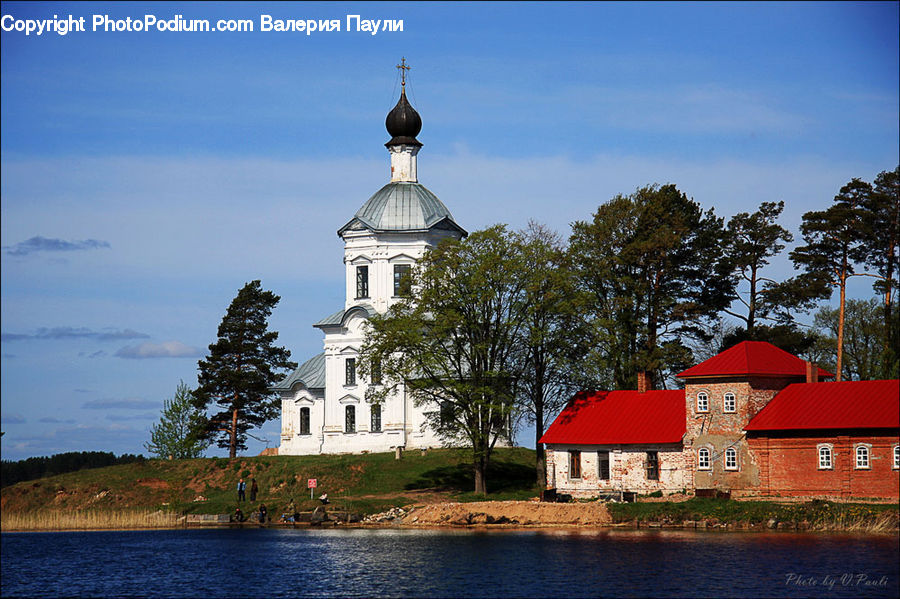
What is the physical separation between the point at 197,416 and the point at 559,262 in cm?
2805

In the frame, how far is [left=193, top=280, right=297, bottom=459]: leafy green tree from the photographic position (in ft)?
241

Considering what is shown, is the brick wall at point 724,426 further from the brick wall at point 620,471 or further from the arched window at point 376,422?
the arched window at point 376,422

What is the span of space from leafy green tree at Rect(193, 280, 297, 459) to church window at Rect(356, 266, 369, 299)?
6.75m

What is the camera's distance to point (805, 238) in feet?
197

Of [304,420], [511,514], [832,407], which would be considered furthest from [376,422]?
[832,407]

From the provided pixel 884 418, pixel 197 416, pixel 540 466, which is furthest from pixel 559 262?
pixel 197 416

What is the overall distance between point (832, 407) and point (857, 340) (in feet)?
77.5

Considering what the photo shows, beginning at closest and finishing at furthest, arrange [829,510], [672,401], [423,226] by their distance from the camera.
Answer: [829,510], [672,401], [423,226]

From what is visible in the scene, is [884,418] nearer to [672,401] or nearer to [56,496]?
[672,401]

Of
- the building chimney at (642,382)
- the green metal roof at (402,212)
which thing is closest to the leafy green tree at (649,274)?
the building chimney at (642,382)

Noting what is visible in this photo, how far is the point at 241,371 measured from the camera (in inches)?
2901

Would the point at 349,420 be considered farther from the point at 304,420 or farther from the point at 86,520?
the point at 86,520

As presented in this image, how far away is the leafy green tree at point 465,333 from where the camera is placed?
55.7 meters

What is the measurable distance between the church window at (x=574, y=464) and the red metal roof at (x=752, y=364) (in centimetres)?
659
